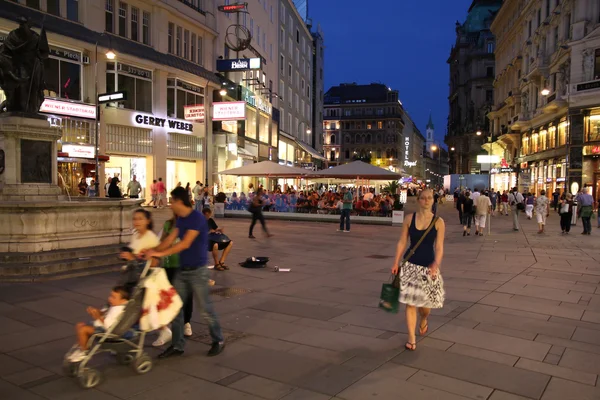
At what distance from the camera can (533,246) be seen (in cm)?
1501

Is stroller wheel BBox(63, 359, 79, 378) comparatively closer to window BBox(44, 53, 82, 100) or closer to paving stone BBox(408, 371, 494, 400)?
paving stone BBox(408, 371, 494, 400)

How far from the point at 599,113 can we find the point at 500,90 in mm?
30384

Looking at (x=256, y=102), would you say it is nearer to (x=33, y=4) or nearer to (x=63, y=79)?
(x=63, y=79)

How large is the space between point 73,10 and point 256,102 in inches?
768

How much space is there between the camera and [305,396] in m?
4.09

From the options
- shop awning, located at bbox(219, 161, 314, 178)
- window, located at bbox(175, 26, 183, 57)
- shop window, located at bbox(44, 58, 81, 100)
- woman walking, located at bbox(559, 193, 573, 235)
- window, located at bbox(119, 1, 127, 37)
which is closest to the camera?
woman walking, located at bbox(559, 193, 573, 235)

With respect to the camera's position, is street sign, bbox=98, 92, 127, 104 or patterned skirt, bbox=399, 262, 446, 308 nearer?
patterned skirt, bbox=399, 262, 446, 308

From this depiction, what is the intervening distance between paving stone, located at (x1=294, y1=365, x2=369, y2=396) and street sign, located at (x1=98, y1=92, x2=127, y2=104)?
20.6 metres

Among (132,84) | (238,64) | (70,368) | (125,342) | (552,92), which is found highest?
(238,64)

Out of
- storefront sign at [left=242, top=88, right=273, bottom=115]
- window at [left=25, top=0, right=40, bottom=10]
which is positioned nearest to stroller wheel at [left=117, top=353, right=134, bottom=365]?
window at [left=25, top=0, right=40, bottom=10]

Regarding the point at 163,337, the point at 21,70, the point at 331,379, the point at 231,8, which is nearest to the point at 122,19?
the point at 231,8

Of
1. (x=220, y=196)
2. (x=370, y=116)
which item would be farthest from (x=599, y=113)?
(x=370, y=116)

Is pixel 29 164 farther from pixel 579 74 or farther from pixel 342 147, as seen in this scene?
pixel 342 147

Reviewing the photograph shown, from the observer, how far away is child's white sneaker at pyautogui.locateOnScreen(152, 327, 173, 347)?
17.4 ft
